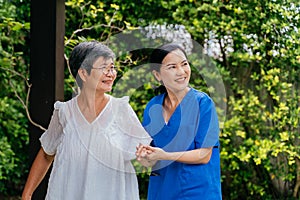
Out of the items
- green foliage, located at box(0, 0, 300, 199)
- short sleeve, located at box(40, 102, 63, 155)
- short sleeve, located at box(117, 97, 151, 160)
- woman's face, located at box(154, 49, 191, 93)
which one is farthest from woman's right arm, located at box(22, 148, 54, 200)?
green foliage, located at box(0, 0, 300, 199)

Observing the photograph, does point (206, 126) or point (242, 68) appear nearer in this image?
point (206, 126)

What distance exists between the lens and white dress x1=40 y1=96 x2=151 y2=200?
1.72m

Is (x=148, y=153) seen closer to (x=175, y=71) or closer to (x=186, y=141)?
(x=186, y=141)

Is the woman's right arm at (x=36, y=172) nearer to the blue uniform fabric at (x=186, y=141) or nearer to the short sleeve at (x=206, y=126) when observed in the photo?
the blue uniform fabric at (x=186, y=141)

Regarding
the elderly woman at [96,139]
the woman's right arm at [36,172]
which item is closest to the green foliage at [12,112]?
the woman's right arm at [36,172]

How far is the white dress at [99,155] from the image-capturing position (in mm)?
1718

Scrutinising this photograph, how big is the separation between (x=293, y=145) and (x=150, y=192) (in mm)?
2358

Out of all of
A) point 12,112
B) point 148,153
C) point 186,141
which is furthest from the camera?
point 12,112

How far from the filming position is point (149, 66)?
6.18 ft

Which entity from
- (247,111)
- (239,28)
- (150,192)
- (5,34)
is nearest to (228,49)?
(239,28)

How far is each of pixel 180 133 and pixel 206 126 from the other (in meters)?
0.08

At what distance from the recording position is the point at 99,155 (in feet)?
5.65

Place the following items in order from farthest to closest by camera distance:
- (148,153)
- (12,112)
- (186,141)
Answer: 1. (12,112)
2. (186,141)
3. (148,153)

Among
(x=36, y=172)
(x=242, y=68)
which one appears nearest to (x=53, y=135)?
(x=36, y=172)
